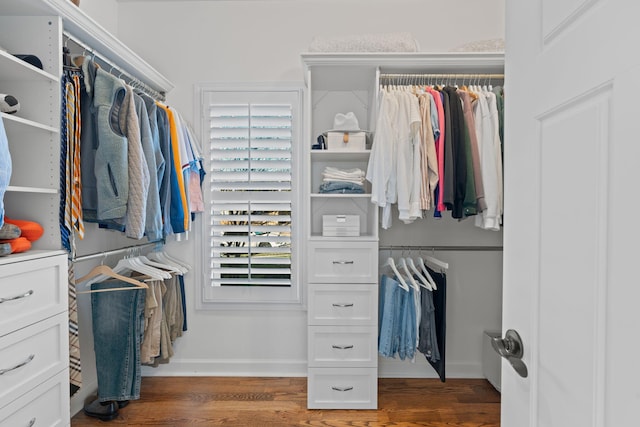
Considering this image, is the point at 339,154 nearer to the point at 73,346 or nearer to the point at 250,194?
the point at 250,194

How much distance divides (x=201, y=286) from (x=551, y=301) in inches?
101

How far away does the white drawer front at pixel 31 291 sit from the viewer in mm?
1388

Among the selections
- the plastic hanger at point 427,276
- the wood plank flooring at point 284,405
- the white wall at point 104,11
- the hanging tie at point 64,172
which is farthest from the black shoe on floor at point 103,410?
the white wall at point 104,11

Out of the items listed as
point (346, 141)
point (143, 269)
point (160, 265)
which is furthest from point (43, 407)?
point (346, 141)

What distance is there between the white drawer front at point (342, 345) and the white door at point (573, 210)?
1.55 metres

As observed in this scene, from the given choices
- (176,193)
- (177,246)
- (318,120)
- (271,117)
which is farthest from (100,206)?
(318,120)

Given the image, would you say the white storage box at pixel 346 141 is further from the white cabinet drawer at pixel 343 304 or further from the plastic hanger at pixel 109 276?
the plastic hanger at pixel 109 276

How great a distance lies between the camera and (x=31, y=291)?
1.49 meters

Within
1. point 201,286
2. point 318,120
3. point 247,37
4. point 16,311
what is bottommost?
point 201,286

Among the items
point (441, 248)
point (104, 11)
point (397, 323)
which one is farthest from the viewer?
point (441, 248)

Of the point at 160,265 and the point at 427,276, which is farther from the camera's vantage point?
the point at 160,265

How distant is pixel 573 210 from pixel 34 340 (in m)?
1.80

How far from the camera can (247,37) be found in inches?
112

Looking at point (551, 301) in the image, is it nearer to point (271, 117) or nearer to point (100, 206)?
point (100, 206)
